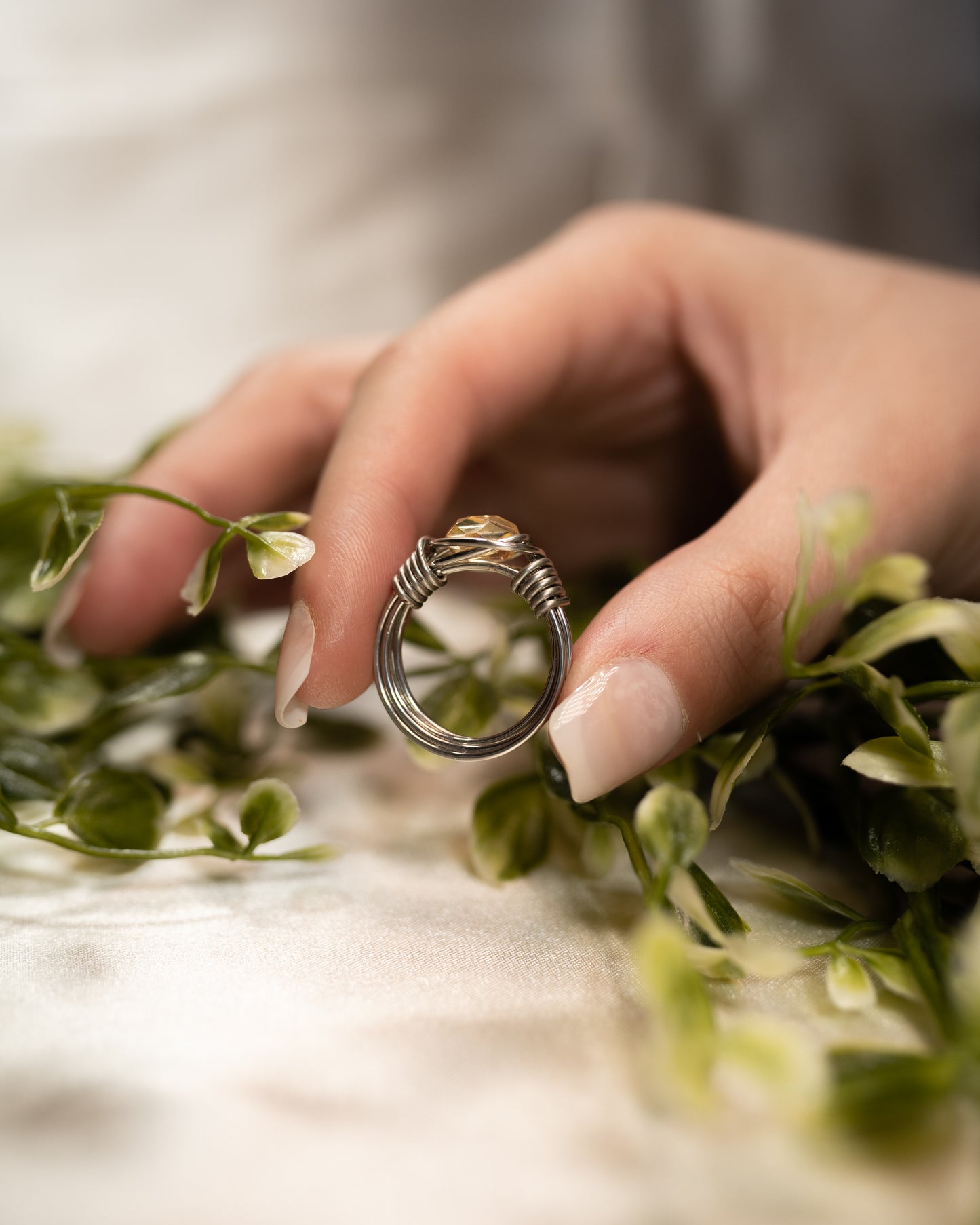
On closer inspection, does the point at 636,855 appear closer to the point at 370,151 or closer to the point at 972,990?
the point at 972,990

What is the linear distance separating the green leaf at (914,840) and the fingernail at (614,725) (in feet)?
0.34

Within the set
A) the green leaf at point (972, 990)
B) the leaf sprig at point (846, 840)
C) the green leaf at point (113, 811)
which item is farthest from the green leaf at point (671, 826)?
the green leaf at point (113, 811)

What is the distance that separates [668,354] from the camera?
85cm

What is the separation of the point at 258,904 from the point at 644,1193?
0.87 ft

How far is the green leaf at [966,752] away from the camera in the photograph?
331mm

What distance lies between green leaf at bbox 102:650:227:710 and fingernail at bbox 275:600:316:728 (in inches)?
2.6

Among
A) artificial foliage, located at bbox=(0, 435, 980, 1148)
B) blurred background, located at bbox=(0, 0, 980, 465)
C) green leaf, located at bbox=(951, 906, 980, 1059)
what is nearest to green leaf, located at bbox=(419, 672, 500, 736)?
artificial foliage, located at bbox=(0, 435, 980, 1148)

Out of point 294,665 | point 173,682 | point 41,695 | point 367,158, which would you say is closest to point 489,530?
point 294,665

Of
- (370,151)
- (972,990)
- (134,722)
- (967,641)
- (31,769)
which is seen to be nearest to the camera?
(972,990)

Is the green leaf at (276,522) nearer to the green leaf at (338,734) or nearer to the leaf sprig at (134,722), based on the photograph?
the leaf sprig at (134,722)

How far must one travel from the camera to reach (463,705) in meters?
0.58

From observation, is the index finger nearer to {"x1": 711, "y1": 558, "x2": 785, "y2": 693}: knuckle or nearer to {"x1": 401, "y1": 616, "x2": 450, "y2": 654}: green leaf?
{"x1": 401, "y1": 616, "x2": 450, "y2": 654}: green leaf

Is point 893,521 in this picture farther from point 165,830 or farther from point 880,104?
point 880,104

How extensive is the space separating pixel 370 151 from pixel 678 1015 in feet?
4.40
